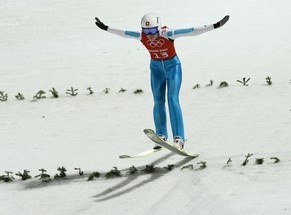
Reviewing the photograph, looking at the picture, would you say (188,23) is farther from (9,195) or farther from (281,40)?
(9,195)

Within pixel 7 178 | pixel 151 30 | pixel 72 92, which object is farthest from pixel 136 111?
pixel 7 178

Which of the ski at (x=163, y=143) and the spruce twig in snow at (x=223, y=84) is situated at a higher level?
the spruce twig in snow at (x=223, y=84)

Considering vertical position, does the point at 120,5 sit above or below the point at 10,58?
above

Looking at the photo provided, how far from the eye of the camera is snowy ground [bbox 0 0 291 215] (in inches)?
391

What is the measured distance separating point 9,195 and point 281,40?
970 centimetres

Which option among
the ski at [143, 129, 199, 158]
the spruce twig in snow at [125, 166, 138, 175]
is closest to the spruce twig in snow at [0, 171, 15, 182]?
the spruce twig in snow at [125, 166, 138, 175]

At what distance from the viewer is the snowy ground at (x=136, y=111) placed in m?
9.93

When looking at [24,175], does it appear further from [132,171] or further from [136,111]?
[136,111]

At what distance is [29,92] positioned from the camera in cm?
1644

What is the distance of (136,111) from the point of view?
14.1m

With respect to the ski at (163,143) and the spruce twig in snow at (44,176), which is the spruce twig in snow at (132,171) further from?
the spruce twig in snow at (44,176)

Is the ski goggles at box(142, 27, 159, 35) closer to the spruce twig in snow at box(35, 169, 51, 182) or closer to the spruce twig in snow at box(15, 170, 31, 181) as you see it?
the spruce twig in snow at box(35, 169, 51, 182)

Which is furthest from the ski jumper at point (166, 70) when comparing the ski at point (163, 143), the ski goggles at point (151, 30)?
the ski at point (163, 143)

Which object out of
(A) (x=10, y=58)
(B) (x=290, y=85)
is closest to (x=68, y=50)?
(A) (x=10, y=58)
